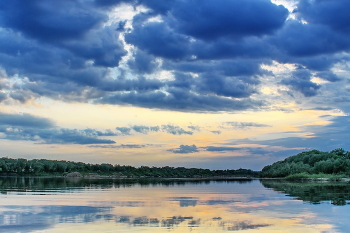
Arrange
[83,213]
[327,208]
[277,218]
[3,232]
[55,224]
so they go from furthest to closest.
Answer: [327,208] < [83,213] < [277,218] < [55,224] < [3,232]

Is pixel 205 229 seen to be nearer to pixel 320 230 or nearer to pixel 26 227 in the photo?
pixel 320 230

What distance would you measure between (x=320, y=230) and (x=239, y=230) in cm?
512

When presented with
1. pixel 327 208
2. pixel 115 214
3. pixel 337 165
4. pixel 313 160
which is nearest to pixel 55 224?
pixel 115 214

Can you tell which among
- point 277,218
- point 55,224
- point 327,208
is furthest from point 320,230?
point 55,224

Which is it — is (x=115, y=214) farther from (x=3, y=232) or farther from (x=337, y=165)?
(x=337, y=165)

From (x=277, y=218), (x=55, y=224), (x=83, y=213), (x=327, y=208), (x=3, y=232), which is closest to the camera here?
(x=3, y=232)

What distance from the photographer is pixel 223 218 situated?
28.0 m

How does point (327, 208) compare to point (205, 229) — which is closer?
point (205, 229)

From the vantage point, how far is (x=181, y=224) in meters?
25.0

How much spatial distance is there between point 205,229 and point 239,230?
7.07 feet

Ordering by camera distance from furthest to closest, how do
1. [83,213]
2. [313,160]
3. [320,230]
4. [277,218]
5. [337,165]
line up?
[313,160] → [337,165] → [83,213] → [277,218] → [320,230]

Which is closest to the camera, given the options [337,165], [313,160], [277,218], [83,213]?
[277,218]

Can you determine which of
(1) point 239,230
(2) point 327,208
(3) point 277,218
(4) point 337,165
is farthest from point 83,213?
(4) point 337,165

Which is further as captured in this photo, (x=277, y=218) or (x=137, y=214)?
(x=137, y=214)
